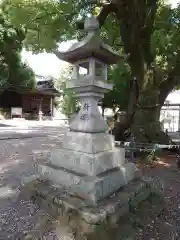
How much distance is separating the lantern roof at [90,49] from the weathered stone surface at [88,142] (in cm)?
134

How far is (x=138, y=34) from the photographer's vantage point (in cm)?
789

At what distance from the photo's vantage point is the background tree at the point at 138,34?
786 cm

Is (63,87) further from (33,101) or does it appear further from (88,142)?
(88,142)

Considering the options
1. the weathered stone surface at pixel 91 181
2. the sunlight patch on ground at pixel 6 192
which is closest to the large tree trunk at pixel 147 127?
the weathered stone surface at pixel 91 181

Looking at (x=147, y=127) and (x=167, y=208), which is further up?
(x=147, y=127)

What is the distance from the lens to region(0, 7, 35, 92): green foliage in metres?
20.4

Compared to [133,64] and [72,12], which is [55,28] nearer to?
[72,12]

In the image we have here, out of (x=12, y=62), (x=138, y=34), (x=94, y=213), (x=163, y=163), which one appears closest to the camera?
(x=94, y=213)

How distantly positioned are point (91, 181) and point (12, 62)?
23.2m

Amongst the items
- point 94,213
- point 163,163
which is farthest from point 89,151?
point 163,163

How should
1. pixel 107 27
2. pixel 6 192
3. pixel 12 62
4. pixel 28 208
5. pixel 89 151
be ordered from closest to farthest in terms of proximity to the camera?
pixel 89 151, pixel 28 208, pixel 6 192, pixel 107 27, pixel 12 62

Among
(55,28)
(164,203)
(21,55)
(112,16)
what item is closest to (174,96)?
(21,55)

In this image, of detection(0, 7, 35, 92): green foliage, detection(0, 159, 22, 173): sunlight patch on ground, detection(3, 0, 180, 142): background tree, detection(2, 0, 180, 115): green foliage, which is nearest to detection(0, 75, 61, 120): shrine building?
detection(0, 7, 35, 92): green foliage

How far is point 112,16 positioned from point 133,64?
357cm
